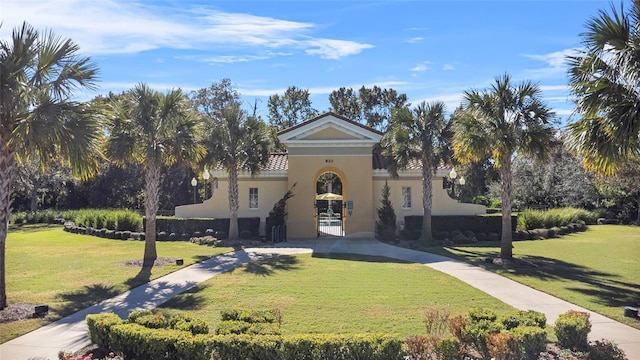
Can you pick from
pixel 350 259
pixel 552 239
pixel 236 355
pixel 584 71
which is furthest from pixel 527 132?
pixel 236 355

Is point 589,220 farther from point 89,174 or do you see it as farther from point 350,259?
point 89,174

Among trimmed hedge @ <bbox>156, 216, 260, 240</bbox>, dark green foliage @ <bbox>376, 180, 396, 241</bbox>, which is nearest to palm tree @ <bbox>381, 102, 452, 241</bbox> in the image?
dark green foliage @ <bbox>376, 180, 396, 241</bbox>

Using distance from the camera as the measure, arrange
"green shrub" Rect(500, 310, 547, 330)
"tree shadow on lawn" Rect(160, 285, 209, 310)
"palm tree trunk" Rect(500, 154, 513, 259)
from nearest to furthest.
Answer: "green shrub" Rect(500, 310, 547, 330) < "tree shadow on lawn" Rect(160, 285, 209, 310) < "palm tree trunk" Rect(500, 154, 513, 259)

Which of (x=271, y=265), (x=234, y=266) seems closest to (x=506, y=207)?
(x=271, y=265)


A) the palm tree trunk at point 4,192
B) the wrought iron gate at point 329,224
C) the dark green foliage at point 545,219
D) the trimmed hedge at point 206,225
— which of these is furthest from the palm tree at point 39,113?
the dark green foliage at point 545,219

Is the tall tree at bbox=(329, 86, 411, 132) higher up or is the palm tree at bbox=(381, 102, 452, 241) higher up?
the tall tree at bbox=(329, 86, 411, 132)

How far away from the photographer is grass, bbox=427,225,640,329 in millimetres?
11156

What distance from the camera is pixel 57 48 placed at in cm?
1058

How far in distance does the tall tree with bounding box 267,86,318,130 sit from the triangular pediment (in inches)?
1192

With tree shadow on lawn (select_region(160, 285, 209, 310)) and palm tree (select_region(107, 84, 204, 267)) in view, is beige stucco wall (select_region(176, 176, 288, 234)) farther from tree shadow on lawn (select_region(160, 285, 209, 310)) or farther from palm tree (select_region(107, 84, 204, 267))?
tree shadow on lawn (select_region(160, 285, 209, 310))

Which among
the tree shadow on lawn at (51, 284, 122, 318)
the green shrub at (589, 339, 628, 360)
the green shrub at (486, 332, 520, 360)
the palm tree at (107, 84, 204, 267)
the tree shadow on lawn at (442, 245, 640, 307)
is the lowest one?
the tree shadow on lawn at (51, 284, 122, 318)

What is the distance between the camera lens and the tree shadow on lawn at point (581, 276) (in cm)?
1120

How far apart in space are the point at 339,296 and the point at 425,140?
12994 mm

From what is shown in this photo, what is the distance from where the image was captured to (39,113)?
1010 cm
